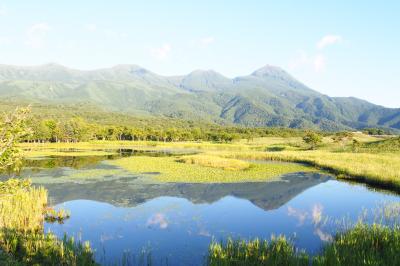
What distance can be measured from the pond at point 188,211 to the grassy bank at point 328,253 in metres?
3.16

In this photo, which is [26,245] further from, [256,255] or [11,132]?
[256,255]

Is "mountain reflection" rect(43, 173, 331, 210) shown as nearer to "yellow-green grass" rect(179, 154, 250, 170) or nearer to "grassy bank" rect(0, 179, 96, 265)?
"grassy bank" rect(0, 179, 96, 265)

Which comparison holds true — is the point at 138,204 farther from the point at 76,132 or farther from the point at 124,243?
the point at 76,132

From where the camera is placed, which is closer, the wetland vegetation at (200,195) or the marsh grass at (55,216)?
the wetland vegetation at (200,195)

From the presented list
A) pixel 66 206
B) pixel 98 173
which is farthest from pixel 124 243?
pixel 98 173

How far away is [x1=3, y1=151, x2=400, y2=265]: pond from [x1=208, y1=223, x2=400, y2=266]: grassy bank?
3.16 metres

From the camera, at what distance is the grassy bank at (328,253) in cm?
1695

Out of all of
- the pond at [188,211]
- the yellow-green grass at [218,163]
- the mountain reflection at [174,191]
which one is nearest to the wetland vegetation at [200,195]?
the yellow-green grass at [218,163]

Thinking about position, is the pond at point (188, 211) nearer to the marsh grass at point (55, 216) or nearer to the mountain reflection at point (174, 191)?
the mountain reflection at point (174, 191)

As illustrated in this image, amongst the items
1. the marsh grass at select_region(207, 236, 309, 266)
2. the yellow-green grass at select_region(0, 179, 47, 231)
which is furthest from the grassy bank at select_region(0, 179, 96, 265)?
the marsh grass at select_region(207, 236, 309, 266)

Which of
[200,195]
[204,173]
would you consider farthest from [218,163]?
[200,195]

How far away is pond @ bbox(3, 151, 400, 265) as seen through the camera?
2436 centimetres

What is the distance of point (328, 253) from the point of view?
17.7 meters

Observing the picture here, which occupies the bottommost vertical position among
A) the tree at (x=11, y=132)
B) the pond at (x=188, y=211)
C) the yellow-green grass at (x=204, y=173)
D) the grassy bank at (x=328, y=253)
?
the pond at (x=188, y=211)
